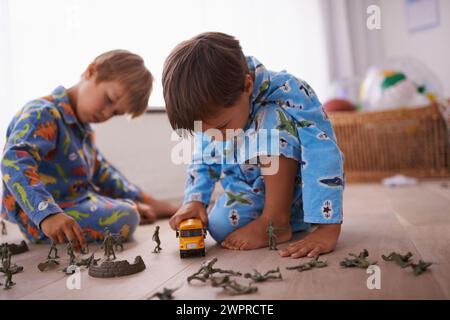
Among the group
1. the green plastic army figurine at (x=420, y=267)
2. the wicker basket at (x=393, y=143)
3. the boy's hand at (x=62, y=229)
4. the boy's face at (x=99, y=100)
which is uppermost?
the boy's face at (x=99, y=100)

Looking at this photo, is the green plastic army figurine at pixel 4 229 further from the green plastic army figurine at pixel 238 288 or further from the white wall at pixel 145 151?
the green plastic army figurine at pixel 238 288

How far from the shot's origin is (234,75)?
3.57 ft

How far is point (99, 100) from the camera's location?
4.79ft

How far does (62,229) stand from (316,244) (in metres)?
0.58

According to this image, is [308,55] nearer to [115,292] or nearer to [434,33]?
[434,33]

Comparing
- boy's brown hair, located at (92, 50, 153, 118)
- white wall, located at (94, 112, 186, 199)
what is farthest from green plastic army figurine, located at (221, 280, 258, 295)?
white wall, located at (94, 112, 186, 199)

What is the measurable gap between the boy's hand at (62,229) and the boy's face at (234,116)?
1.25ft

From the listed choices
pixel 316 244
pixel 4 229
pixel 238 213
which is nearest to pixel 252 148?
pixel 238 213

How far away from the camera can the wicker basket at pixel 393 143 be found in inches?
99.5

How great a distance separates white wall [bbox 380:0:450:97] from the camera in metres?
3.28

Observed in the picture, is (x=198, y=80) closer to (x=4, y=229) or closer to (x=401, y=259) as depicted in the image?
(x=401, y=259)

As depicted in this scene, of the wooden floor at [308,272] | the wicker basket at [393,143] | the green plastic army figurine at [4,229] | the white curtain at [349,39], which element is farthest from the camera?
the white curtain at [349,39]

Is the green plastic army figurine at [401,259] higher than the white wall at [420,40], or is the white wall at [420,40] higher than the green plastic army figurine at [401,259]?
the white wall at [420,40]

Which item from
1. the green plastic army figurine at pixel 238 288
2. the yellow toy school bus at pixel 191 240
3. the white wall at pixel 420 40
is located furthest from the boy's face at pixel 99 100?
the white wall at pixel 420 40
